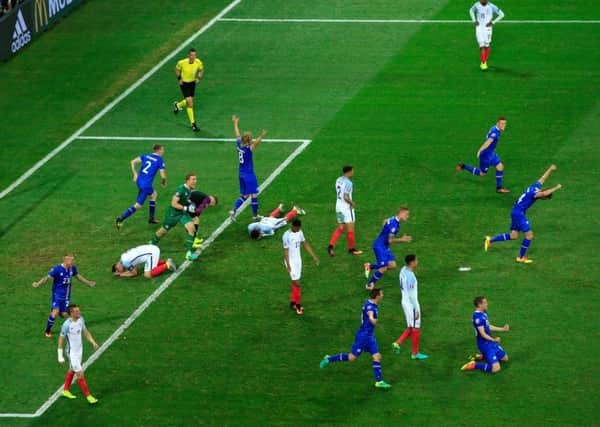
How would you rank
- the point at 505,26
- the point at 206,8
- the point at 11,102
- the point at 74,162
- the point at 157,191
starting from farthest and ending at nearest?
the point at 206,8
the point at 505,26
the point at 11,102
the point at 74,162
the point at 157,191

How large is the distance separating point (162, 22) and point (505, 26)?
13.2 m

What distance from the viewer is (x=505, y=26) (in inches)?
1986

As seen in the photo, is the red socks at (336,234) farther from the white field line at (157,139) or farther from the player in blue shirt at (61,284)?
the white field line at (157,139)

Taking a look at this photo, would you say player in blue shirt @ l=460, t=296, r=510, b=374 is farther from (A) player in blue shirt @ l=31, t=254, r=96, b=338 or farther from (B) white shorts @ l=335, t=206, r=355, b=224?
(A) player in blue shirt @ l=31, t=254, r=96, b=338

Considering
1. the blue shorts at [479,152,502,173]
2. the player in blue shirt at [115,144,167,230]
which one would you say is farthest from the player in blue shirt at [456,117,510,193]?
the player in blue shirt at [115,144,167,230]

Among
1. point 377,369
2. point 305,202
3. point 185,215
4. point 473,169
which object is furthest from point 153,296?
point 473,169

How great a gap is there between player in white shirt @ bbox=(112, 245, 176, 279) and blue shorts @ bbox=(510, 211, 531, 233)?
8470 mm

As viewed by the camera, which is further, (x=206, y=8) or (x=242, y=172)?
(x=206, y=8)

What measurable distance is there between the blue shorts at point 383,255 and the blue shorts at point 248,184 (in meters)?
4.93

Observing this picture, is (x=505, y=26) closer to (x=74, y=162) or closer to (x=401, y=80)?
(x=401, y=80)

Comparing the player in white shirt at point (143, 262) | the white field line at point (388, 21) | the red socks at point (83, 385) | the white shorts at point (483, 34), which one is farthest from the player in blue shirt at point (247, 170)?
the white field line at point (388, 21)

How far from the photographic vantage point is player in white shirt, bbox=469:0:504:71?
45875mm

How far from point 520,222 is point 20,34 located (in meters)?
24.2

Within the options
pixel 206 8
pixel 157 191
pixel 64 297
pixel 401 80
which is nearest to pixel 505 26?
pixel 401 80
